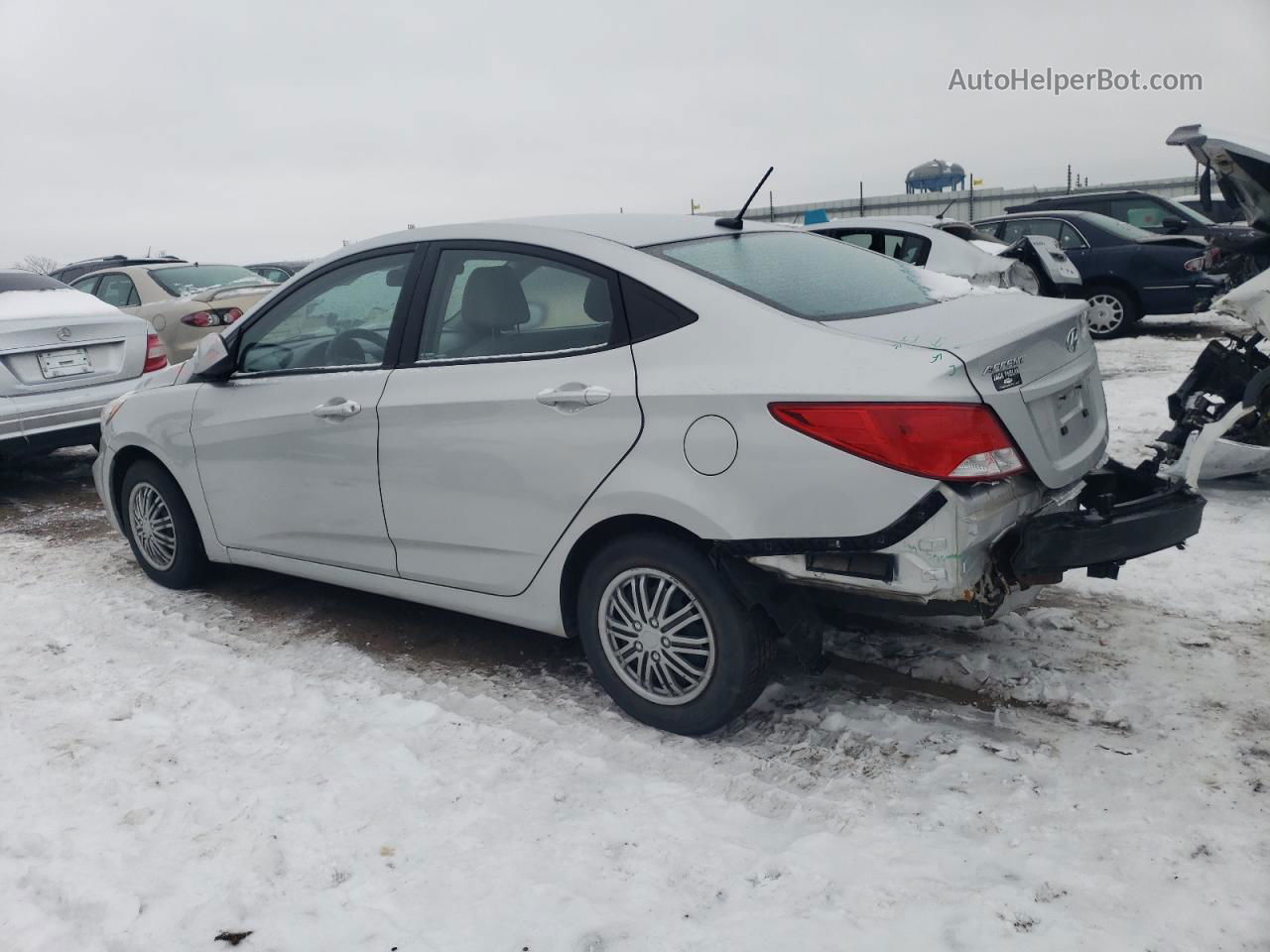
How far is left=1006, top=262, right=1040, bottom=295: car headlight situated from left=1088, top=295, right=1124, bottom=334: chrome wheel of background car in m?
3.72

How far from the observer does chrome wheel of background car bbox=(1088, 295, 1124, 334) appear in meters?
12.1

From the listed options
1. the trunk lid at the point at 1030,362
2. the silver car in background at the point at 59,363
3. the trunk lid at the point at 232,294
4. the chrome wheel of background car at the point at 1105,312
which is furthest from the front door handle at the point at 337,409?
the chrome wheel of background car at the point at 1105,312

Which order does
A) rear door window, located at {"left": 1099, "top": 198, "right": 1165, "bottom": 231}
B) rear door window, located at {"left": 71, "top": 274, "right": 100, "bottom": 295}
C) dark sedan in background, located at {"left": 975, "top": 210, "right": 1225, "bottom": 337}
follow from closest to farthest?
rear door window, located at {"left": 71, "top": 274, "right": 100, "bottom": 295}
dark sedan in background, located at {"left": 975, "top": 210, "right": 1225, "bottom": 337}
rear door window, located at {"left": 1099, "top": 198, "right": 1165, "bottom": 231}

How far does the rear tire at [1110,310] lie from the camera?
12039 millimetres

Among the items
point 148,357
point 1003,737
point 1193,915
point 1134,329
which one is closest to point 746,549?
point 1003,737

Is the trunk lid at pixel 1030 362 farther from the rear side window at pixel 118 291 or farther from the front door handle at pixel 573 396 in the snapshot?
the rear side window at pixel 118 291

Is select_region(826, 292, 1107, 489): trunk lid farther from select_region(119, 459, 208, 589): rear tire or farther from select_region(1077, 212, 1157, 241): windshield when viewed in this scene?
select_region(1077, 212, 1157, 241): windshield

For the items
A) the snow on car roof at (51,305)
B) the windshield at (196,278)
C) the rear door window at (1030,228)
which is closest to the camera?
the snow on car roof at (51,305)

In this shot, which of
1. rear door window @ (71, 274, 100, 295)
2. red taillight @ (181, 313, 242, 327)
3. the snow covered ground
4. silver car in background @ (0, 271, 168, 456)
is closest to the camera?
the snow covered ground

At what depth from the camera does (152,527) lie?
4.91 meters

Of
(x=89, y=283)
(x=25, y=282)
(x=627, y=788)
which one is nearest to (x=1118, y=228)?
(x=25, y=282)

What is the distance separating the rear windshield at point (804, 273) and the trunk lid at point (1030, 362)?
12 cm

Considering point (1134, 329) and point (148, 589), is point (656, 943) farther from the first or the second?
point (1134, 329)

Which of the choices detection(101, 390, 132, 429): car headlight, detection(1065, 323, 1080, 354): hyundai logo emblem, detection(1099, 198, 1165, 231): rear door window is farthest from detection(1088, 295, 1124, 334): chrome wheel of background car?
detection(101, 390, 132, 429): car headlight
